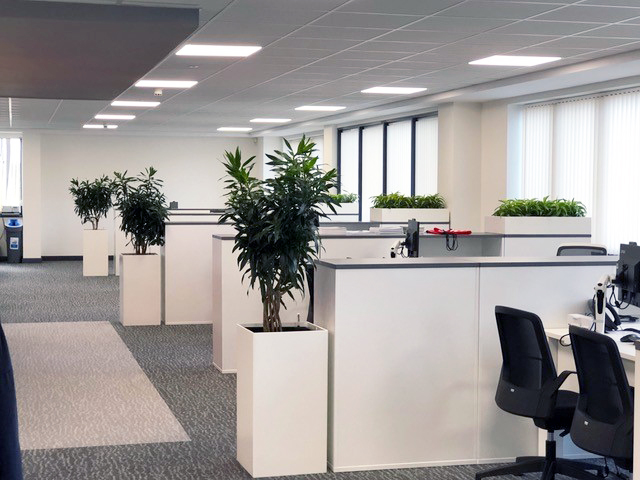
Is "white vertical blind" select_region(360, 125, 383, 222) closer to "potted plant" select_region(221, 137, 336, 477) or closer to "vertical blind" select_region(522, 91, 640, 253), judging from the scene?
"vertical blind" select_region(522, 91, 640, 253)

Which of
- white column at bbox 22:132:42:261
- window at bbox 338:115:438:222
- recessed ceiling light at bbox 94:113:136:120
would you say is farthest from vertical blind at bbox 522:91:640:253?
white column at bbox 22:132:42:261

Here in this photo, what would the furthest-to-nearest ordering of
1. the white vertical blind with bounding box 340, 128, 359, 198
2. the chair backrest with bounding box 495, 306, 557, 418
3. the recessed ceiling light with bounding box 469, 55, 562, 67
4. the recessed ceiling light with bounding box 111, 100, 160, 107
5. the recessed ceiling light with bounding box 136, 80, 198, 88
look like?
the white vertical blind with bounding box 340, 128, 359, 198 → the recessed ceiling light with bounding box 111, 100, 160, 107 → the recessed ceiling light with bounding box 136, 80, 198, 88 → the recessed ceiling light with bounding box 469, 55, 562, 67 → the chair backrest with bounding box 495, 306, 557, 418

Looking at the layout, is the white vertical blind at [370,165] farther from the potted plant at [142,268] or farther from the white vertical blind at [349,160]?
the potted plant at [142,268]

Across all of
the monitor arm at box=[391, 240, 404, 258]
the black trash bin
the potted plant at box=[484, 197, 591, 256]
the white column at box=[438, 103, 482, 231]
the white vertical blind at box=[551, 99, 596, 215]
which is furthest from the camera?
the black trash bin

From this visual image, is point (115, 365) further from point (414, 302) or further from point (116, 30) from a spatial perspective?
point (414, 302)

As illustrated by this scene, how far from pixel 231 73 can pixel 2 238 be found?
1031 cm

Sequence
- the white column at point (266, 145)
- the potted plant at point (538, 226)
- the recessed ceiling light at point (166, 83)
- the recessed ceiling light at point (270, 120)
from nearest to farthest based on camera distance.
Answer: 1. the potted plant at point (538, 226)
2. the recessed ceiling light at point (166, 83)
3. the recessed ceiling light at point (270, 120)
4. the white column at point (266, 145)

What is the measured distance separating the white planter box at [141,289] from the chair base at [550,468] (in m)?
6.00

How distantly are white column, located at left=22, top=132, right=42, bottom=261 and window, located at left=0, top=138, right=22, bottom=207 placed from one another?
1012 mm

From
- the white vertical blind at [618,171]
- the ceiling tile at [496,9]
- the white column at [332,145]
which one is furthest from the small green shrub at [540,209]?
the white column at [332,145]

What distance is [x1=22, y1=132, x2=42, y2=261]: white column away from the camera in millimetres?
17594

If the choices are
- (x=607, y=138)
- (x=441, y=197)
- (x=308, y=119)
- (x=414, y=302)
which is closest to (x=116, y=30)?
(x=414, y=302)

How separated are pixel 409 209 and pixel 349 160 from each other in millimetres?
5187

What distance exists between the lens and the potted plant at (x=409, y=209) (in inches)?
448
